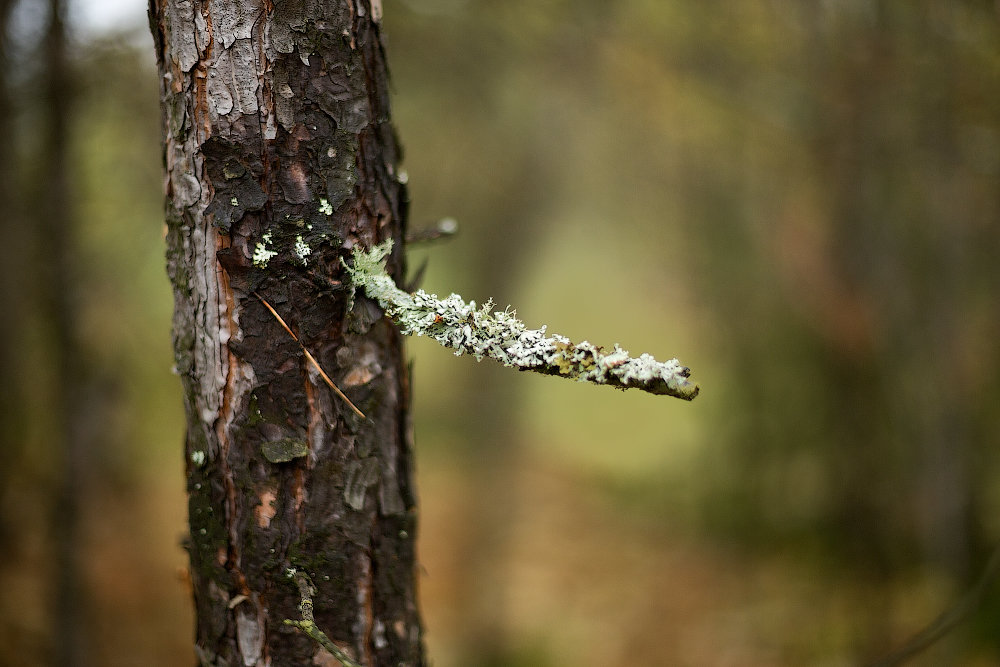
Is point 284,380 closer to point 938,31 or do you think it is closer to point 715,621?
point 938,31

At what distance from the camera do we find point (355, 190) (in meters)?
0.94

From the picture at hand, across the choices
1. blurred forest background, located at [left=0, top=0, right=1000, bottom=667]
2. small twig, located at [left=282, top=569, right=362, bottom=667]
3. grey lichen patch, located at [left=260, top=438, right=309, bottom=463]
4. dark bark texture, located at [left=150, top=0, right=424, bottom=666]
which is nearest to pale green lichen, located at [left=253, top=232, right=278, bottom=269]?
dark bark texture, located at [left=150, top=0, right=424, bottom=666]

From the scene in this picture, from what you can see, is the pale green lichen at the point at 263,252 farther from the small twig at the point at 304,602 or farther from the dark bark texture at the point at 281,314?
the small twig at the point at 304,602

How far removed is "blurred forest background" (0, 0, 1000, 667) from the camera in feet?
9.07

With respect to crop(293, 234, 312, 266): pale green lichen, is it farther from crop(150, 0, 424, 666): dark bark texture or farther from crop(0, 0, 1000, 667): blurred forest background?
crop(0, 0, 1000, 667): blurred forest background

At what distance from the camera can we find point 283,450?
3.13ft

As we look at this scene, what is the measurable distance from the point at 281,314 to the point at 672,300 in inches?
256

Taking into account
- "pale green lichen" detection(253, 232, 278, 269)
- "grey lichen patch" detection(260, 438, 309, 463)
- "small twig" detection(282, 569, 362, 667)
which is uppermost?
"pale green lichen" detection(253, 232, 278, 269)

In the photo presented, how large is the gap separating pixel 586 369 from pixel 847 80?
293cm

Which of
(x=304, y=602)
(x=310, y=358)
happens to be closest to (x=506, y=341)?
(x=310, y=358)

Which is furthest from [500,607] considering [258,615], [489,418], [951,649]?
[258,615]

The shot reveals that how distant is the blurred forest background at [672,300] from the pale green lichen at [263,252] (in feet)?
4.60

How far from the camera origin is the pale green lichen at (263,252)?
904 mm

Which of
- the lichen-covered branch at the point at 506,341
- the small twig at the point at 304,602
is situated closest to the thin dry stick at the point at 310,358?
the lichen-covered branch at the point at 506,341
